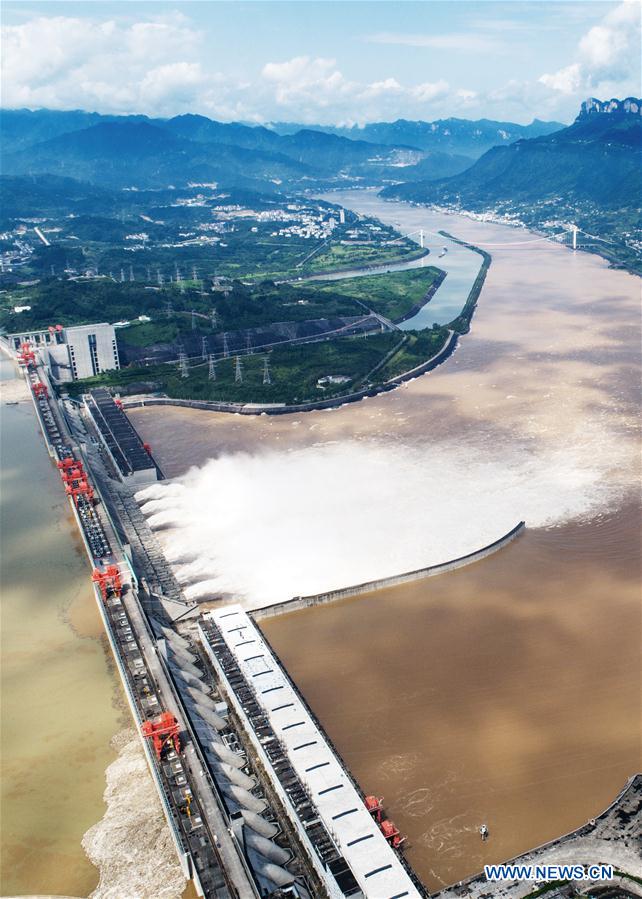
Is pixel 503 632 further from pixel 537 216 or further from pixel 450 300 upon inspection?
pixel 537 216

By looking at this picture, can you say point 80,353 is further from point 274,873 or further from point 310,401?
point 274,873

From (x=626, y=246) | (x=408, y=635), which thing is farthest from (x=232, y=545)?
(x=626, y=246)

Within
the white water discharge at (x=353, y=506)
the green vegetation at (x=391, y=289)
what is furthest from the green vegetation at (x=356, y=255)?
the white water discharge at (x=353, y=506)

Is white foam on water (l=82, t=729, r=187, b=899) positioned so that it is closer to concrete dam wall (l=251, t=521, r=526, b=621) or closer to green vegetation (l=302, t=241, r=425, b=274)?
concrete dam wall (l=251, t=521, r=526, b=621)

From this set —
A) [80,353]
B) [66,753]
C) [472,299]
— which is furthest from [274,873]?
[472,299]

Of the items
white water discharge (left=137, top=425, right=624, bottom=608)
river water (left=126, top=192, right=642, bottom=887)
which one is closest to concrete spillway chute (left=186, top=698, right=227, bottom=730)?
river water (left=126, top=192, right=642, bottom=887)
